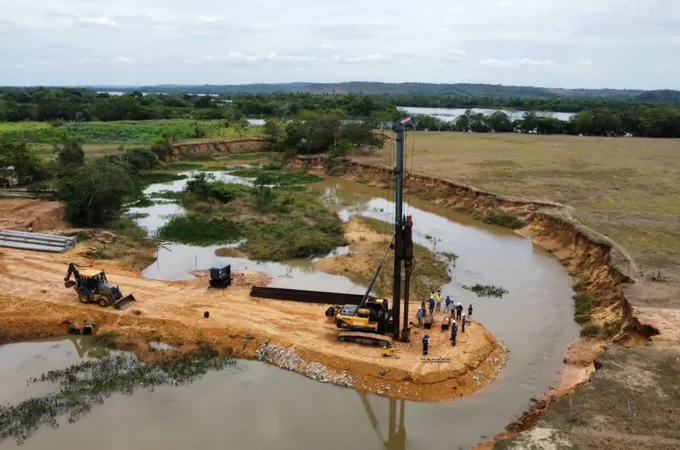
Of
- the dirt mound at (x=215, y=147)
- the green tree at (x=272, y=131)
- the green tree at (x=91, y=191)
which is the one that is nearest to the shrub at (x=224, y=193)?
the green tree at (x=91, y=191)

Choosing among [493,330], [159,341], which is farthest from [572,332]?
[159,341]

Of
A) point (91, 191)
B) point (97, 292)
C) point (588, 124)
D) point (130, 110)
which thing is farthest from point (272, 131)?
point (97, 292)

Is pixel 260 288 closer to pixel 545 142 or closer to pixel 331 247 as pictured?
pixel 331 247

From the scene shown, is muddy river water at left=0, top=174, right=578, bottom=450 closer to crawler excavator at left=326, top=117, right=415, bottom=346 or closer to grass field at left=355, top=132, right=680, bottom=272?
crawler excavator at left=326, top=117, right=415, bottom=346

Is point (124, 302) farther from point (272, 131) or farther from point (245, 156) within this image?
point (272, 131)

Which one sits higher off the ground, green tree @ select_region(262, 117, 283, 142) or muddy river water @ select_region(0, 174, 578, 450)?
green tree @ select_region(262, 117, 283, 142)

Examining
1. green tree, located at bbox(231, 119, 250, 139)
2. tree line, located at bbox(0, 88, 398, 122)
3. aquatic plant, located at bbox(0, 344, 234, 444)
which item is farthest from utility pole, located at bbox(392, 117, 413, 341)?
tree line, located at bbox(0, 88, 398, 122)

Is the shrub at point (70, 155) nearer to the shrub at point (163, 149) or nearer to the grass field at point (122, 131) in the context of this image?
the shrub at point (163, 149)
